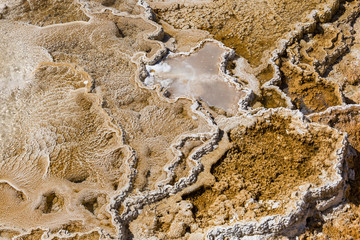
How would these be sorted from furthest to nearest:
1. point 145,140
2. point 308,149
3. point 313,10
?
point 313,10
point 145,140
point 308,149

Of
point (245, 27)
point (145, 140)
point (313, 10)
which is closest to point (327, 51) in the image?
point (313, 10)

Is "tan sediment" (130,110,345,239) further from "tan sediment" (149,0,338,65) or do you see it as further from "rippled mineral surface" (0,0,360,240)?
"tan sediment" (149,0,338,65)

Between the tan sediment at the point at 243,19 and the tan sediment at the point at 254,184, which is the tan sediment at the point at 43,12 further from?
the tan sediment at the point at 254,184

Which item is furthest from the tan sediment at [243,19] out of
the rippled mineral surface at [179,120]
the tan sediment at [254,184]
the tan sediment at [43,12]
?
the tan sediment at [254,184]

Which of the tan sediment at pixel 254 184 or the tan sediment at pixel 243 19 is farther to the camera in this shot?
the tan sediment at pixel 243 19

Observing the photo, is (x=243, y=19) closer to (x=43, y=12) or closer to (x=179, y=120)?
(x=179, y=120)

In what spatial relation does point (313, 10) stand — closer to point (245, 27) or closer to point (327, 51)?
point (327, 51)

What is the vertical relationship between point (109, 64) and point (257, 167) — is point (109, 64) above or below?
above

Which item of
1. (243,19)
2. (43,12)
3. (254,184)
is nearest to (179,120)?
(254,184)
